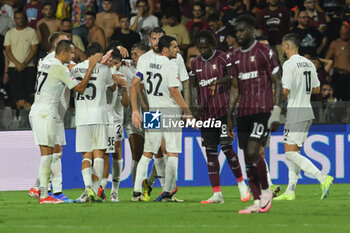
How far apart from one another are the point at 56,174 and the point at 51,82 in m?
1.61

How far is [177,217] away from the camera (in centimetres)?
1041

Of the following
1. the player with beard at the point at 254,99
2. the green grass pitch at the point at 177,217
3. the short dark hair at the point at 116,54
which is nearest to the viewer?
the green grass pitch at the point at 177,217

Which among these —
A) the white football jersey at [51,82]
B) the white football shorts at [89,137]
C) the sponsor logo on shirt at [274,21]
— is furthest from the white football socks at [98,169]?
the sponsor logo on shirt at [274,21]

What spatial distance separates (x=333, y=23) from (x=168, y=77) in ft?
27.7

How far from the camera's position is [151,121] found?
13172 mm

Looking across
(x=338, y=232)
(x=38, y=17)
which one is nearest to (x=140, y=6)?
(x=38, y=17)

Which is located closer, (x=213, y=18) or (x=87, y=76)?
(x=87, y=76)

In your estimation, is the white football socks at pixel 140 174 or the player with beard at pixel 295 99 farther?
the player with beard at pixel 295 99

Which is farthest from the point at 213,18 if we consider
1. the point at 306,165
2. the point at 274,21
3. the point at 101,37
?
the point at 306,165

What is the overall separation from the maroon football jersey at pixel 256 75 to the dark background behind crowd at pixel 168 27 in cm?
791

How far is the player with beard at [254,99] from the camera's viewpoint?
420 inches

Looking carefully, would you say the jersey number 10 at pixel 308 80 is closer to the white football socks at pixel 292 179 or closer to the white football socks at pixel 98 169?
the white football socks at pixel 292 179

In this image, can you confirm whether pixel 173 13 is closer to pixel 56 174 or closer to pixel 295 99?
pixel 295 99

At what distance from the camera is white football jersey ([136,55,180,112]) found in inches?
518
